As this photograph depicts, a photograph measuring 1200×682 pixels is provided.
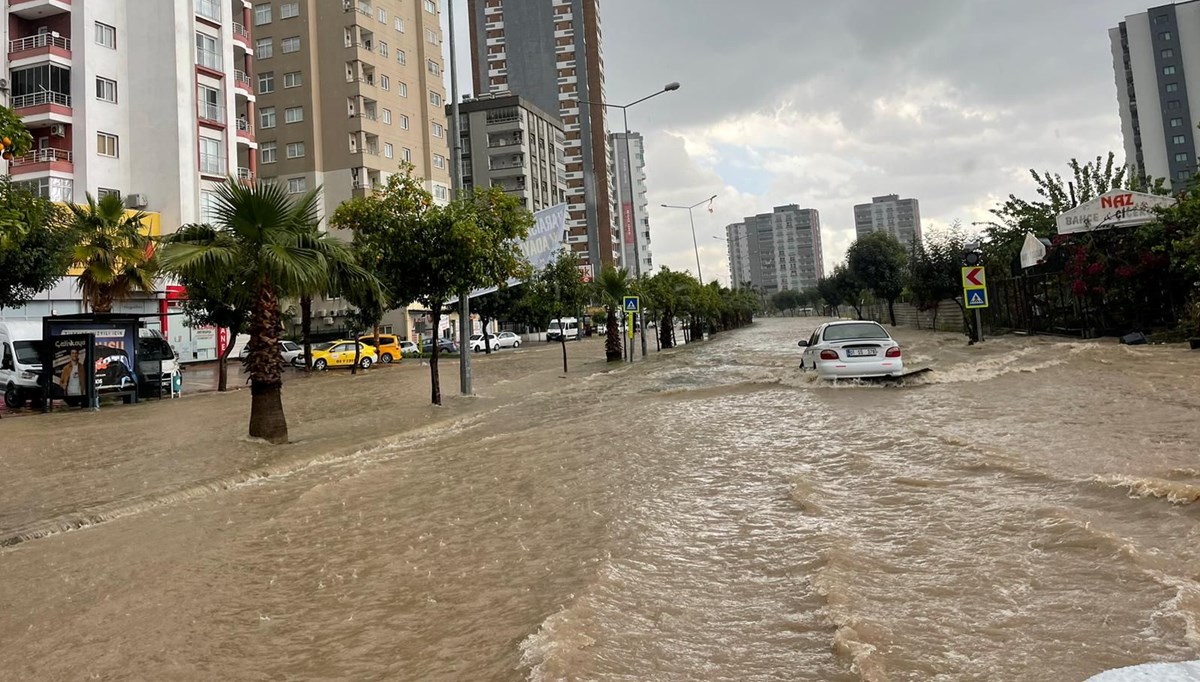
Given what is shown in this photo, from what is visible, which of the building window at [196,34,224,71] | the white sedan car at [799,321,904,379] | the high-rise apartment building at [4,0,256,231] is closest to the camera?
the white sedan car at [799,321,904,379]

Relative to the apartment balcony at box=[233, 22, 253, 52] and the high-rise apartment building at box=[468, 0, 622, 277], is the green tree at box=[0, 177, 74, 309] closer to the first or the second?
the apartment balcony at box=[233, 22, 253, 52]

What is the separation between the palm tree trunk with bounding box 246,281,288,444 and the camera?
1153cm

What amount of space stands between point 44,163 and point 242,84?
13253mm

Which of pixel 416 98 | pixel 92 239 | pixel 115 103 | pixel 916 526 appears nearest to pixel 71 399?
pixel 92 239

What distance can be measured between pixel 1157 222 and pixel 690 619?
22.0 meters

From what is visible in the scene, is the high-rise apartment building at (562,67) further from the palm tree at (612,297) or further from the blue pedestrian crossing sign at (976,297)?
the blue pedestrian crossing sign at (976,297)

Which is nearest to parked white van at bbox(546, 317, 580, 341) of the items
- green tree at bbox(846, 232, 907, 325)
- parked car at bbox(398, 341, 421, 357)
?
parked car at bbox(398, 341, 421, 357)

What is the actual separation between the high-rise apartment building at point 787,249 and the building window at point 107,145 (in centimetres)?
14969

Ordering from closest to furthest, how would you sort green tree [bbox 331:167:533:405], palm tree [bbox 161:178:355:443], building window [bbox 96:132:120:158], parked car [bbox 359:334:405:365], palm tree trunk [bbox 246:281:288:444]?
1. palm tree [bbox 161:178:355:443]
2. palm tree trunk [bbox 246:281:288:444]
3. green tree [bbox 331:167:533:405]
4. building window [bbox 96:132:120:158]
5. parked car [bbox 359:334:405:365]

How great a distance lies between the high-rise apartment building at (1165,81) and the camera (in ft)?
278

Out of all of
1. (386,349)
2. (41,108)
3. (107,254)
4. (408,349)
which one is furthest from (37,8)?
(408,349)

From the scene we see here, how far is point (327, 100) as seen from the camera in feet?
186

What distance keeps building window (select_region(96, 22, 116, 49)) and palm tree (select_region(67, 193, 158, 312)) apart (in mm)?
19036

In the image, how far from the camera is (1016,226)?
3139 centimetres
